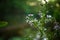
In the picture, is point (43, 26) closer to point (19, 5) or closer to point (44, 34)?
point (44, 34)

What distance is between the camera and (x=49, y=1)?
1445 millimetres

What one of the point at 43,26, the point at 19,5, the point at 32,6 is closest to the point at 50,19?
the point at 43,26

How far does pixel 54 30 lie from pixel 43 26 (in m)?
0.11

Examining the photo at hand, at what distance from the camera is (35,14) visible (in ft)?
4.66

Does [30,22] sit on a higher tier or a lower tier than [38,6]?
lower

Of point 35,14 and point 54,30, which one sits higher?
point 35,14

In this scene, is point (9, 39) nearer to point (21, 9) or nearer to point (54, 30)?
point (21, 9)

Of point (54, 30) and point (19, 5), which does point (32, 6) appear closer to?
point (19, 5)

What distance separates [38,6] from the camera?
143cm

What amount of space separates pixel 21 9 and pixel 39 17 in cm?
18

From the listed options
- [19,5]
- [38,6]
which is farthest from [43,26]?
[19,5]

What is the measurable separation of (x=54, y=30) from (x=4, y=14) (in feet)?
1.59

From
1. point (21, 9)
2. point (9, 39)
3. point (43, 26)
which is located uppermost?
point (21, 9)

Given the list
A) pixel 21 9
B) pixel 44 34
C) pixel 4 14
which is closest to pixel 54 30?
pixel 44 34
